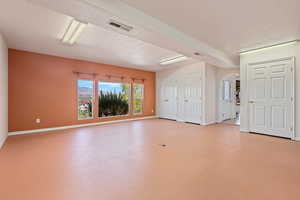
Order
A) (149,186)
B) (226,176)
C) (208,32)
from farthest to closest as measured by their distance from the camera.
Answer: (208,32)
(226,176)
(149,186)

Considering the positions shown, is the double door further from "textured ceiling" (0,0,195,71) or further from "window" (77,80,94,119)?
"window" (77,80,94,119)

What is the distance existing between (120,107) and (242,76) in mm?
4960

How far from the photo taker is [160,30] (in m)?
2.73

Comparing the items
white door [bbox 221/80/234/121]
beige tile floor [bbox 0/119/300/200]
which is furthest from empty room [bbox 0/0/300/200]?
white door [bbox 221/80/234/121]

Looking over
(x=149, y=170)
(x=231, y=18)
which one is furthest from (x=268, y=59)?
(x=149, y=170)

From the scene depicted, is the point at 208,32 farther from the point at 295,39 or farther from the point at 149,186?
the point at 149,186

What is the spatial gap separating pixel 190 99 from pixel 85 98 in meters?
4.40

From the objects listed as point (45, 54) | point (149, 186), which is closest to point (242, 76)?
point (149, 186)

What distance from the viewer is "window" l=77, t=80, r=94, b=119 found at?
5637mm

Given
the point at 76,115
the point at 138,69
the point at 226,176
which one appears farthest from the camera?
the point at 138,69

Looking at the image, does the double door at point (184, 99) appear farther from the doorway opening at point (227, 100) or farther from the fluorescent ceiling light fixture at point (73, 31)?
the fluorescent ceiling light fixture at point (73, 31)

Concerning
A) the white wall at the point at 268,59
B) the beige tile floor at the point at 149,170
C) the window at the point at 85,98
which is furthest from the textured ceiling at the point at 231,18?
the window at the point at 85,98

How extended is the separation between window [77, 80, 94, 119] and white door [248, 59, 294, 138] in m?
5.64

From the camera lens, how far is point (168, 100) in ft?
24.9
